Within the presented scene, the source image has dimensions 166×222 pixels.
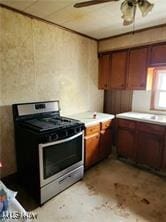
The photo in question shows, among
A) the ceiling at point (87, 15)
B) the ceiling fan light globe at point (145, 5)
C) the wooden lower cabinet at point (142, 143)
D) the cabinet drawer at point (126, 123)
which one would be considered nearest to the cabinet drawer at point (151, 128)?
the wooden lower cabinet at point (142, 143)

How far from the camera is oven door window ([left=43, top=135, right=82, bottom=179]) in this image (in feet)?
6.55

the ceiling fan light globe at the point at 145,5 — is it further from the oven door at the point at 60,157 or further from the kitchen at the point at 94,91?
the oven door at the point at 60,157

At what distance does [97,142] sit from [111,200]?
0.98 metres

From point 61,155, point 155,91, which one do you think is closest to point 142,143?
point 155,91

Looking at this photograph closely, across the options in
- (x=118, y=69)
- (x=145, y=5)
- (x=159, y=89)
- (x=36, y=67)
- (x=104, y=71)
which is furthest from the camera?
(x=104, y=71)

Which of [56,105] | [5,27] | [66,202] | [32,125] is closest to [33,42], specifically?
[5,27]

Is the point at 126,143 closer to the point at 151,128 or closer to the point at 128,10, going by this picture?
the point at 151,128

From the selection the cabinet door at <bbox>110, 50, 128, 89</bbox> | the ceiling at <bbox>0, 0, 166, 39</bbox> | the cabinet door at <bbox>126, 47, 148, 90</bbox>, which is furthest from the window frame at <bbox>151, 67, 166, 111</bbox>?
the ceiling at <bbox>0, 0, 166, 39</bbox>

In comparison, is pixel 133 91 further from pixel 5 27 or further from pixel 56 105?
pixel 5 27

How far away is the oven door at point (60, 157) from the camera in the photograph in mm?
1954

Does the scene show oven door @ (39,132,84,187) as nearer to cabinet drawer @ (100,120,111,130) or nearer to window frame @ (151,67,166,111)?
cabinet drawer @ (100,120,111,130)

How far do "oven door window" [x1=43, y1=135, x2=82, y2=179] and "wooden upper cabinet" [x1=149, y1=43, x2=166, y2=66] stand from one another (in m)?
1.83

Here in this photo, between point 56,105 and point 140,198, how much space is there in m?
1.83

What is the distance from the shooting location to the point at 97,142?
288 cm
